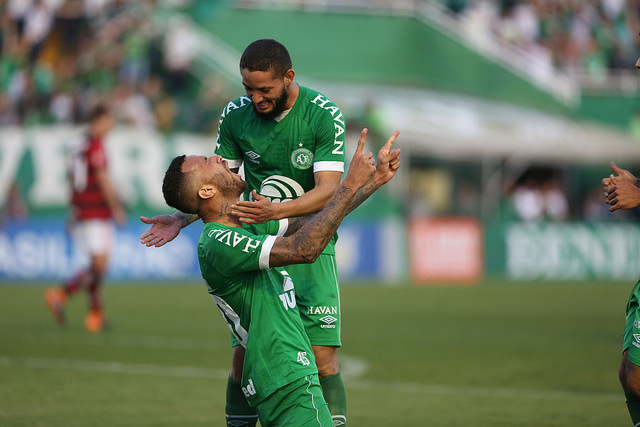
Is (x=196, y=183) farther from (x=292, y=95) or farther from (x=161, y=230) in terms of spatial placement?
(x=292, y=95)

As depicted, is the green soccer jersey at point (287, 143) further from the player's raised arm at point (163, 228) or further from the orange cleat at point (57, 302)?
the orange cleat at point (57, 302)

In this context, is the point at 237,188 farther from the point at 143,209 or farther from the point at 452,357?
the point at 143,209

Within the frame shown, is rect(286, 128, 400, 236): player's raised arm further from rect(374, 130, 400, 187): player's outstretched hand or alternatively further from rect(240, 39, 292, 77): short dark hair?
rect(240, 39, 292, 77): short dark hair

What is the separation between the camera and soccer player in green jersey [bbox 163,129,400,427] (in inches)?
183

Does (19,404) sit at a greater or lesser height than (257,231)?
lesser

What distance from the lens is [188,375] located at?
30.3ft

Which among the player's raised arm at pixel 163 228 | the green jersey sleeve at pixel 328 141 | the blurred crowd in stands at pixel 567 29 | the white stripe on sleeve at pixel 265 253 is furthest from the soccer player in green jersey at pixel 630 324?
the blurred crowd in stands at pixel 567 29

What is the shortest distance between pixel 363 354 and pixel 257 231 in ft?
17.4

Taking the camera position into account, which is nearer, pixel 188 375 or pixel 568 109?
pixel 188 375

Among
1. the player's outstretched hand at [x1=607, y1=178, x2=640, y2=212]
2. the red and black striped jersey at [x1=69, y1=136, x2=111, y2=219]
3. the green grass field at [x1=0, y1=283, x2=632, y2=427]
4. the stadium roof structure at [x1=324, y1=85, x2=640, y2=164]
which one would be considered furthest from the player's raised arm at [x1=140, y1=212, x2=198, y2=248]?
the stadium roof structure at [x1=324, y1=85, x2=640, y2=164]

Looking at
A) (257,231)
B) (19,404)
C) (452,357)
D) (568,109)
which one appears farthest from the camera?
(568,109)

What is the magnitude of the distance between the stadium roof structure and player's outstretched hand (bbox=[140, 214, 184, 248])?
66.6 feet

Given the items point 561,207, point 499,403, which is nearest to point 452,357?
point 499,403

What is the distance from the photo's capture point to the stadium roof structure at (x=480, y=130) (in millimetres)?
27250
